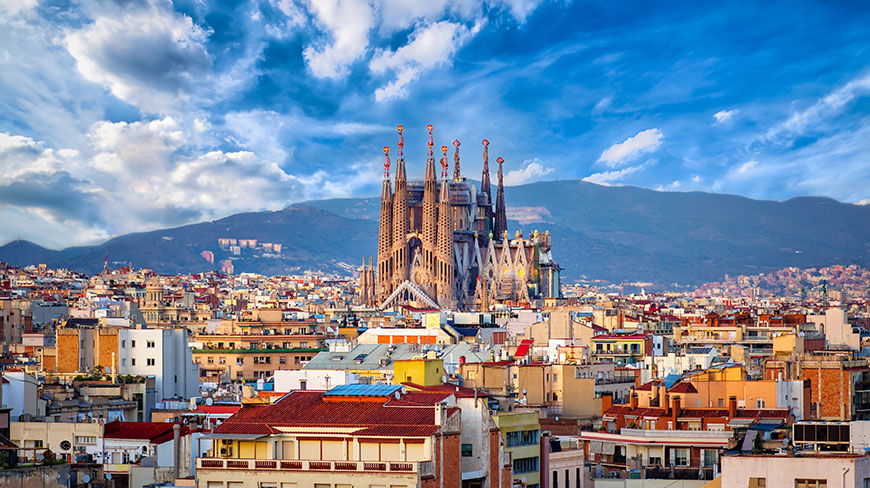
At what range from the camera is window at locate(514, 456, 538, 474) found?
3041 cm

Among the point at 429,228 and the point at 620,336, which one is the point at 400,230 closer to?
the point at 429,228

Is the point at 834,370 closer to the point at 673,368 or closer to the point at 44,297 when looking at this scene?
the point at 673,368

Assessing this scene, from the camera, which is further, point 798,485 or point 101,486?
point 101,486

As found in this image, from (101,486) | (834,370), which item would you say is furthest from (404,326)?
(101,486)

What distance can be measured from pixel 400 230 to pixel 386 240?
2279 millimetres

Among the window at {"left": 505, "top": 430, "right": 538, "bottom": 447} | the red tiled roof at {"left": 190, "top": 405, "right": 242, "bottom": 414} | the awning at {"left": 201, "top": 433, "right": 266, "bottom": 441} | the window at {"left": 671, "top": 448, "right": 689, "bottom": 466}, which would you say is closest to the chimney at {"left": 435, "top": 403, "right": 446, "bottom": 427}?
the awning at {"left": 201, "top": 433, "right": 266, "bottom": 441}

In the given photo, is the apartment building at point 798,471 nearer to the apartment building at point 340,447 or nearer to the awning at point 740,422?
the apartment building at point 340,447

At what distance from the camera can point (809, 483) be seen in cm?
2339

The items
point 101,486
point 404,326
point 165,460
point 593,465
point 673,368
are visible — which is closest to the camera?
point 101,486

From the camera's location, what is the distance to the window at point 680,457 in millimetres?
33469

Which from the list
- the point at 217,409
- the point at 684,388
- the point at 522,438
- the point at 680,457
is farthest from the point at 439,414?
the point at 684,388

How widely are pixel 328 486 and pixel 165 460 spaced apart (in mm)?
7929

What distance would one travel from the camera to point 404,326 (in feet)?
257

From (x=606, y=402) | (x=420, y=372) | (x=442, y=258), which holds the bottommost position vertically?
(x=606, y=402)
